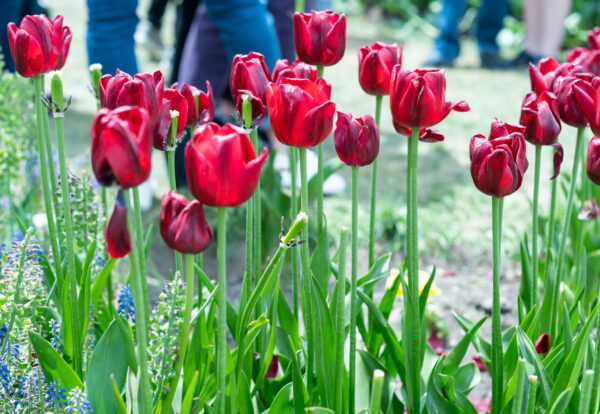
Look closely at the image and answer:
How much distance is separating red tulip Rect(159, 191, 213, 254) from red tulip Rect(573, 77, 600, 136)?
652 mm

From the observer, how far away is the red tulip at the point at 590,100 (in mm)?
1134

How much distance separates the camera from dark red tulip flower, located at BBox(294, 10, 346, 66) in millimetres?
1220

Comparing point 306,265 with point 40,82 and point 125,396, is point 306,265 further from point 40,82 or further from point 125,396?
point 40,82

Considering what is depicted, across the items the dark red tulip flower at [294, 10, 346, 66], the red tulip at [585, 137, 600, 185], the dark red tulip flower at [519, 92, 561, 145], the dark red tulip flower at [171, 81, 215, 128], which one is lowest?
the red tulip at [585, 137, 600, 185]

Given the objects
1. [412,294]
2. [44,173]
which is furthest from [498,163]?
[44,173]

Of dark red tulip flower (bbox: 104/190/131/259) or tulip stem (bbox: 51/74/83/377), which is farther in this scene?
tulip stem (bbox: 51/74/83/377)

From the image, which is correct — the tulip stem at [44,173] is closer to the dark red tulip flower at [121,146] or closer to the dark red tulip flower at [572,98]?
the dark red tulip flower at [121,146]

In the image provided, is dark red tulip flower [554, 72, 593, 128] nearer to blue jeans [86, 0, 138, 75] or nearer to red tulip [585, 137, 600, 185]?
red tulip [585, 137, 600, 185]

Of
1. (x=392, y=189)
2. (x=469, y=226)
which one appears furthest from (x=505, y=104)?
(x=469, y=226)

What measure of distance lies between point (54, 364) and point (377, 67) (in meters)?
0.68

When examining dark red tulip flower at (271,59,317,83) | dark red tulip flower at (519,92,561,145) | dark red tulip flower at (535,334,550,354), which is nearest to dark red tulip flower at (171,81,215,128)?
dark red tulip flower at (271,59,317,83)

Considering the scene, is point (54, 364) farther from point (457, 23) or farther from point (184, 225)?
point (457, 23)

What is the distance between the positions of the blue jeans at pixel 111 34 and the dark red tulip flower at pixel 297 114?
126 cm

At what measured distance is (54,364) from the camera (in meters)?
1.02
